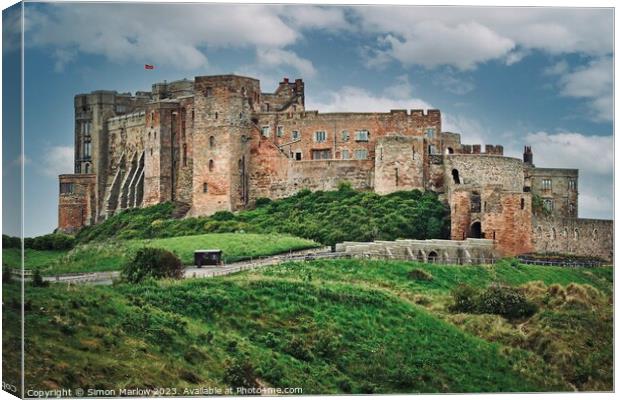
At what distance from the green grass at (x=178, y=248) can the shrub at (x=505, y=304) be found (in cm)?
867

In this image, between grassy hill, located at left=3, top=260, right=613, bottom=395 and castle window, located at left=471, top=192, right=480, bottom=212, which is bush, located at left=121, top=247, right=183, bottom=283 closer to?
grassy hill, located at left=3, top=260, right=613, bottom=395

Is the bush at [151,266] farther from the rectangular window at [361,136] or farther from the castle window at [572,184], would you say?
the castle window at [572,184]

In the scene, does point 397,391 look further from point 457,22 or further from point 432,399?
point 457,22

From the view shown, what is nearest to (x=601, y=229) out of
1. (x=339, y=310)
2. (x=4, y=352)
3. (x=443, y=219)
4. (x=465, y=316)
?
(x=443, y=219)

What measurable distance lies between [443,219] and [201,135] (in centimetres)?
1059

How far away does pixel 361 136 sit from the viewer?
59.4 meters

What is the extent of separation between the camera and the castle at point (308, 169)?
52688 mm

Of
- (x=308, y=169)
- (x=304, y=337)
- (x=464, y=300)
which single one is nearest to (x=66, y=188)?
(x=308, y=169)

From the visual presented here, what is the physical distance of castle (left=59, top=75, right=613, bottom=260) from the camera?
5269cm

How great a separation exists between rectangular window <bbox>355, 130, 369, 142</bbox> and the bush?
1764 centimetres

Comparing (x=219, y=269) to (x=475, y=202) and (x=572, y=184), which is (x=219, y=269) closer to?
(x=475, y=202)

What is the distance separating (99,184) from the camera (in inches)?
2520

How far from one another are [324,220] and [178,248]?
766 cm

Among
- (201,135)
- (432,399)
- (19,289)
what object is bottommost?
(432,399)
